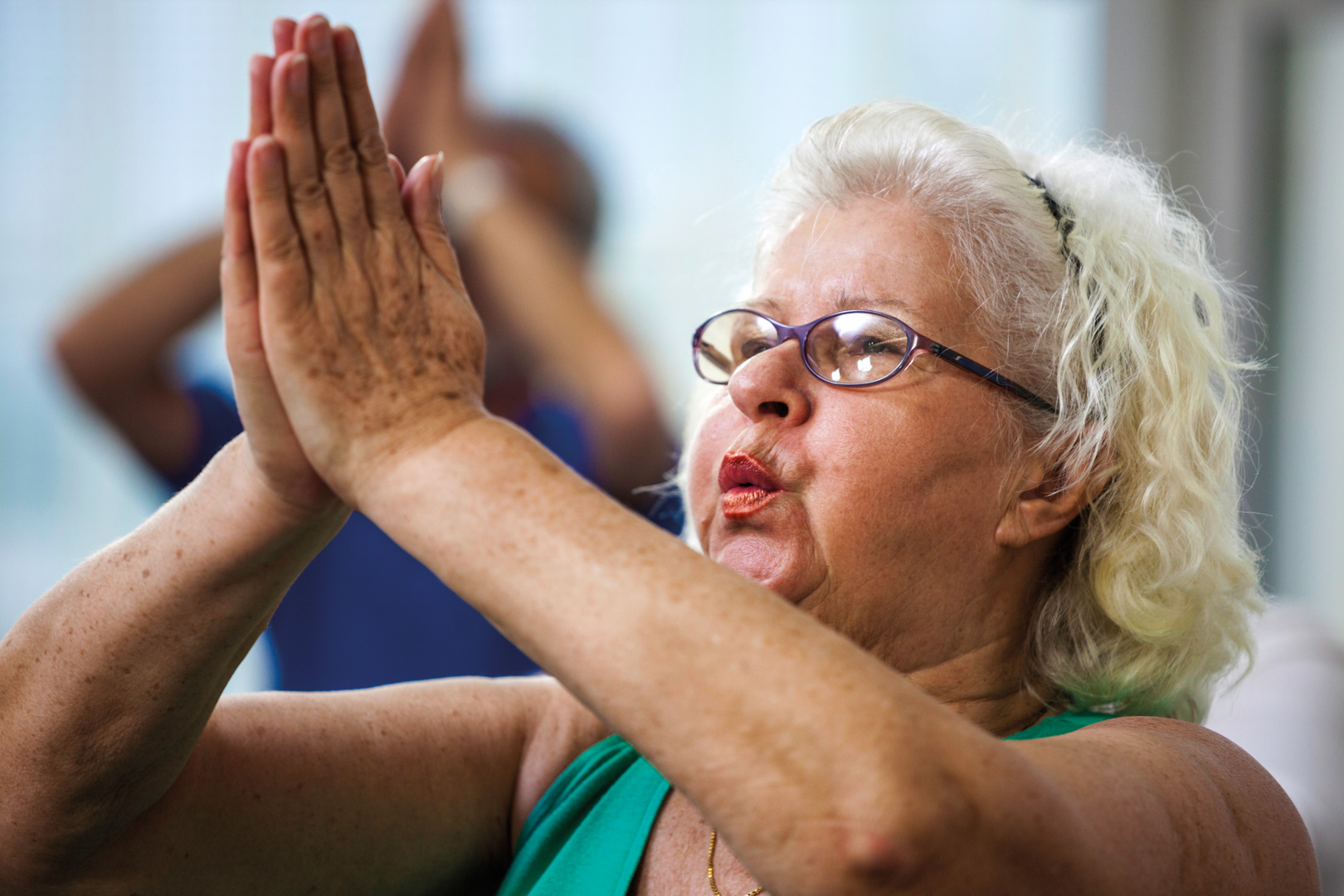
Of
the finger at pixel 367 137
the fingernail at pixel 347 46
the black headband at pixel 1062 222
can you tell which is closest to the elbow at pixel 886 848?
the finger at pixel 367 137

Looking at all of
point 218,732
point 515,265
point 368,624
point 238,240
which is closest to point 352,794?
point 218,732

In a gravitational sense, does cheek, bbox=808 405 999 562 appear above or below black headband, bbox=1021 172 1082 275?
below

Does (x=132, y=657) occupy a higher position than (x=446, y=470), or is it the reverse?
(x=446, y=470)

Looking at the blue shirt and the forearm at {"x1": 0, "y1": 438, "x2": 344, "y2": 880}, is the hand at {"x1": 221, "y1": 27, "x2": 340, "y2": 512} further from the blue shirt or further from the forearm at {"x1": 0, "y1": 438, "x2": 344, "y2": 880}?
the blue shirt

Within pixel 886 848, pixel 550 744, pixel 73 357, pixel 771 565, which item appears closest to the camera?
Answer: pixel 886 848

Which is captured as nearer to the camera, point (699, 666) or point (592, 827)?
point (699, 666)

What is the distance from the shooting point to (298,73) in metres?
0.74

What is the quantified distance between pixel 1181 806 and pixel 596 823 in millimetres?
595

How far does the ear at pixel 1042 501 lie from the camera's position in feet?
3.60

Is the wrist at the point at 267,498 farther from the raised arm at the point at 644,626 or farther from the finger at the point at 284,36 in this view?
the finger at the point at 284,36

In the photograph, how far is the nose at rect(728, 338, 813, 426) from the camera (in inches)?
41.6

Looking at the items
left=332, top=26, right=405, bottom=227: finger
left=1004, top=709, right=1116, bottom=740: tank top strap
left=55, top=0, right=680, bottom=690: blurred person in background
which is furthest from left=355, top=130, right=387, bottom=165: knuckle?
left=55, top=0, right=680, bottom=690: blurred person in background

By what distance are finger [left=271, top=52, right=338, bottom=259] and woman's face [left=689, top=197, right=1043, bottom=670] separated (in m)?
0.47

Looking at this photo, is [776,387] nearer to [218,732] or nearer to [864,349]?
[864,349]
